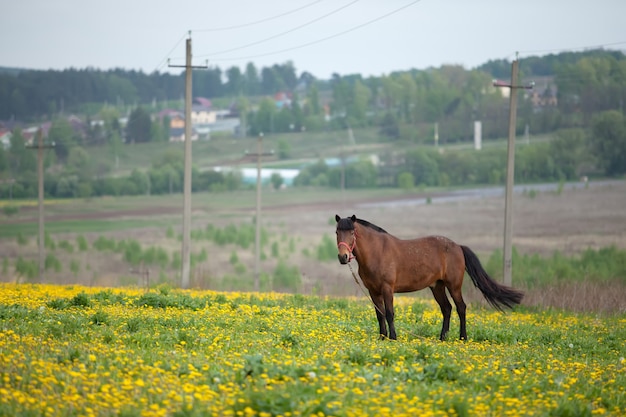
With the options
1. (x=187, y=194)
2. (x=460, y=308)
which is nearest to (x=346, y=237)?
(x=460, y=308)

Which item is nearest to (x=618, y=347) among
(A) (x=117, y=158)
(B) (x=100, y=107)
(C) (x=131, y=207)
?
(C) (x=131, y=207)

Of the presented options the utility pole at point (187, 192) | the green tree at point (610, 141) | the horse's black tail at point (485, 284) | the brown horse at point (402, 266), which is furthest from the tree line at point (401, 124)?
the brown horse at point (402, 266)

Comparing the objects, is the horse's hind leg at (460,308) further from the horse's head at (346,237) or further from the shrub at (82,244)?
the shrub at (82,244)

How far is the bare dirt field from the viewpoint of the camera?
245 ft

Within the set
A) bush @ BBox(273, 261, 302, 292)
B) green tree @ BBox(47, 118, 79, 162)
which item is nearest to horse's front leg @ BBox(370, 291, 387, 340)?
bush @ BBox(273, 261, 302, 292)

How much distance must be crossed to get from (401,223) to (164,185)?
1575 inches

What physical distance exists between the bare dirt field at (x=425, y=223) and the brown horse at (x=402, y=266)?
4659 cm

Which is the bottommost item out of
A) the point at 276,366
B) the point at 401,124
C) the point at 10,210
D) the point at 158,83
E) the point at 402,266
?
the point at 10,210

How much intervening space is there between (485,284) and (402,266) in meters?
2.34

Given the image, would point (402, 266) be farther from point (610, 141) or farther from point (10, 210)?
point (10, 210)

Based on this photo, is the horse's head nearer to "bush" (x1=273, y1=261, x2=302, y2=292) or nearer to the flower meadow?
the flower meadow

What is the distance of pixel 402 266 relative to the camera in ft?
57.2

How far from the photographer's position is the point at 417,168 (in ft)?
389

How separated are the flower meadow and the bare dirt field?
47517 millimetres
